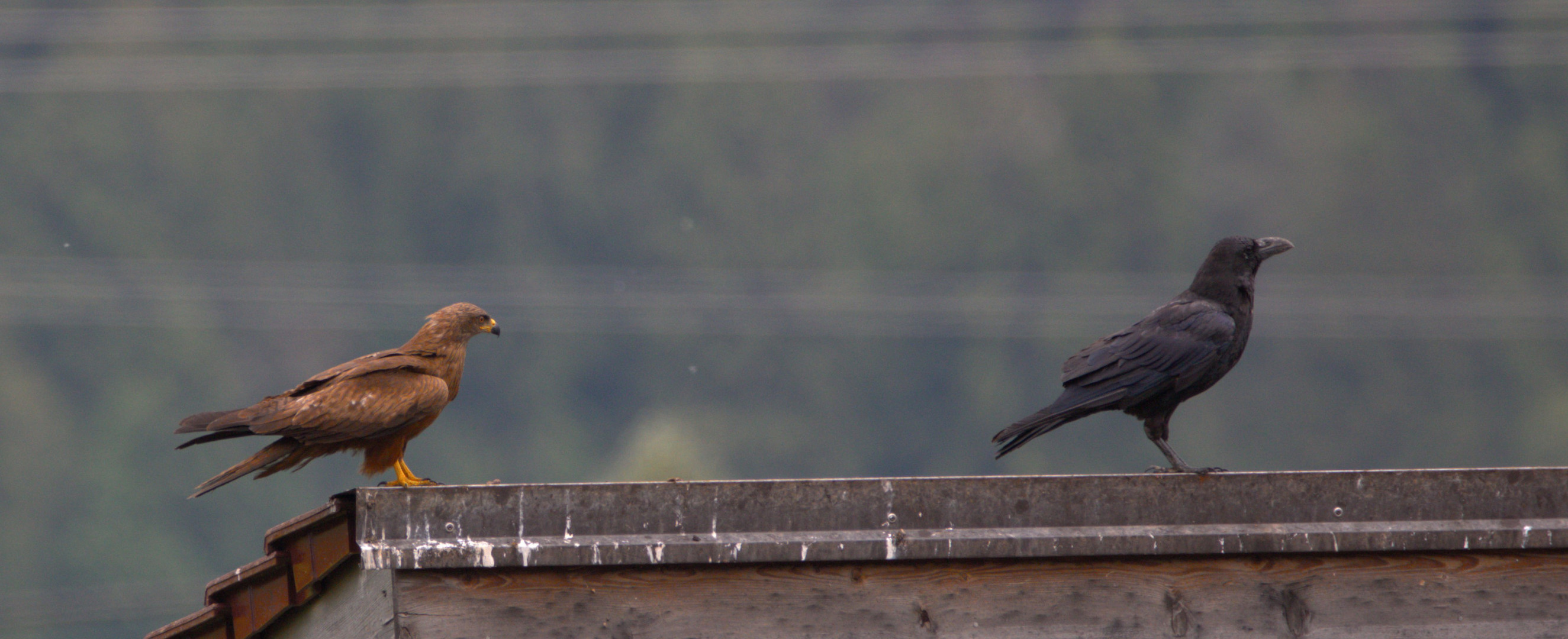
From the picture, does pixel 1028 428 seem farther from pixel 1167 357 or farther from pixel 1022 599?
pixel 1022 599

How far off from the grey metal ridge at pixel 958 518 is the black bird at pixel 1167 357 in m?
1.70

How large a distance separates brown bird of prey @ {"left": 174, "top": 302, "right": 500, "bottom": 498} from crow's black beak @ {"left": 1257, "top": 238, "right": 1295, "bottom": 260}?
11.1 feet

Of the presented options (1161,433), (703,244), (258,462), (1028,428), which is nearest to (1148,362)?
(1161,433)

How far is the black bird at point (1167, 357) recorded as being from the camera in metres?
6.39

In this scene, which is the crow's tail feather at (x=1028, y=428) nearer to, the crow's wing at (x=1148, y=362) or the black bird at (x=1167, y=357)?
the black bird at (x=1167, y=357)

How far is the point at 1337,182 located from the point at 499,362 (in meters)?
27.9

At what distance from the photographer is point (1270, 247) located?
700 cm

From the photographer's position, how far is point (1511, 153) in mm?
60156

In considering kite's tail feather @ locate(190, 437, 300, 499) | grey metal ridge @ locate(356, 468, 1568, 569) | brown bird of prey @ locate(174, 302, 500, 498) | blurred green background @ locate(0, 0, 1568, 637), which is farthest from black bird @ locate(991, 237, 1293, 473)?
blurred green background @ locate(0, 0, 1568, 637)

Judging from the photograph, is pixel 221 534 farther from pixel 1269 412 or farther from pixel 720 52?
pixel 1269 412

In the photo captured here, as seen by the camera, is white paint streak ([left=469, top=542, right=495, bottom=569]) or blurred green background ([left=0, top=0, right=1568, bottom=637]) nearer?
white paint streak ([left=469, top=542, right=495, bottom=569])

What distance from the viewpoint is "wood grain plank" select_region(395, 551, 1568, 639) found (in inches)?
168

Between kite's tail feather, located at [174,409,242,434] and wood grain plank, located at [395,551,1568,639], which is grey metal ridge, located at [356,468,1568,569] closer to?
wood grain plank, located at [395,551,1568,639]

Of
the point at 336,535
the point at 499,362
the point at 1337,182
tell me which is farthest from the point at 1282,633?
the point at 1337,182
